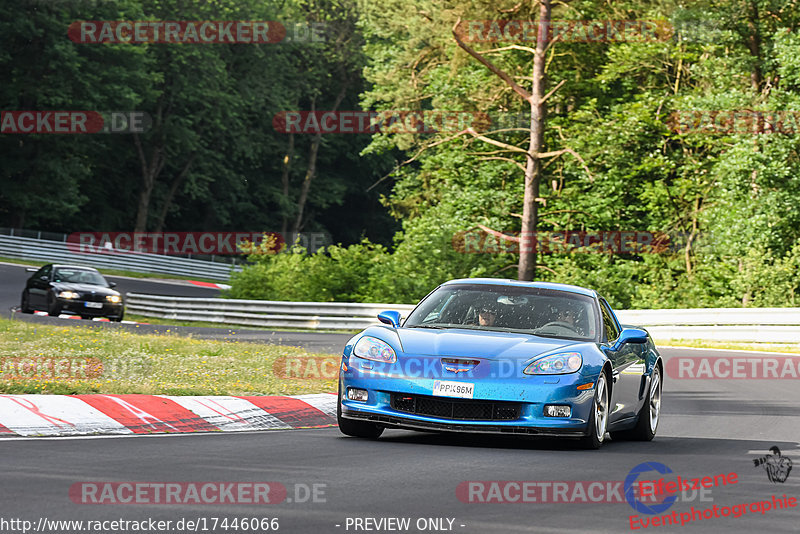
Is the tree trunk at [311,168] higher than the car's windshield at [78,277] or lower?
higher

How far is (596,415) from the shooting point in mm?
9625

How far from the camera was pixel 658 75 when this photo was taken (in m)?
40.0

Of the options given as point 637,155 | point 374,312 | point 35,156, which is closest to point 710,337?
point 374,312

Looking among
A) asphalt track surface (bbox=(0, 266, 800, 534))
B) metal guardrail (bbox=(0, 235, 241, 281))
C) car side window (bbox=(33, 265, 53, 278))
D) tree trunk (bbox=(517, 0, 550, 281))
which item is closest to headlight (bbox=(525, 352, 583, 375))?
asphalt track surface (bbox=(0, 266, 800, 534))

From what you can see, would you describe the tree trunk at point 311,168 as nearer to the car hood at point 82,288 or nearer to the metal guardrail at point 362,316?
the metal guardrail at point 362,316

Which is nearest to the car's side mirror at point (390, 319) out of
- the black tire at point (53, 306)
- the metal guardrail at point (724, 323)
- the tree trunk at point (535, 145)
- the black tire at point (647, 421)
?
the black tire at point (647, 421)

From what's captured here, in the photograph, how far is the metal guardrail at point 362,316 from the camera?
25359mm

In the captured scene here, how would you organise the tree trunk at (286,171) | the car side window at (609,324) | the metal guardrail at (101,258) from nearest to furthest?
the car side window at (609,324) < the metal guardrail at (101,258) < the tree trunk at (286,171)

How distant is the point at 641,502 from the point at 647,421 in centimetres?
395

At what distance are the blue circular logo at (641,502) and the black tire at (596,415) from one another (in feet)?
2.35

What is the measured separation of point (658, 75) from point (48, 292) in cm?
2109

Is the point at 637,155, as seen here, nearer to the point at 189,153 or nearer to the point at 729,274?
the point at 729,274

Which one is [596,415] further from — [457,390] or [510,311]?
[510,311]

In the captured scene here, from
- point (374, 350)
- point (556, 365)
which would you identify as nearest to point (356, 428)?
point (374, 350)
